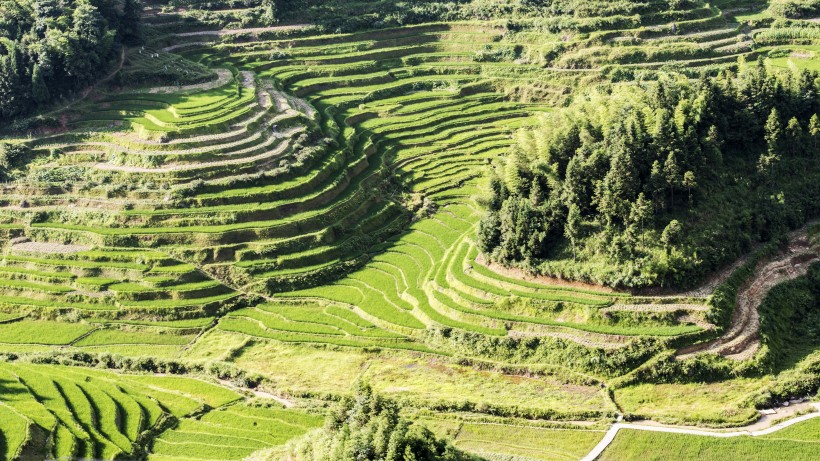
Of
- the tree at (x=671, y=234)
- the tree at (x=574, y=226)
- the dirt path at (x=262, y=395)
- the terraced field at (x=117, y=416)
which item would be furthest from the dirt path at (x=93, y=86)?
the tree at (x=671, y=234)

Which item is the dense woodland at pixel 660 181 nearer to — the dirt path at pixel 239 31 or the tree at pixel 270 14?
the dirt path at pixel 239 31

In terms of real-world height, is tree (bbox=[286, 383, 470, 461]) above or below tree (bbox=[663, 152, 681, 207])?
below

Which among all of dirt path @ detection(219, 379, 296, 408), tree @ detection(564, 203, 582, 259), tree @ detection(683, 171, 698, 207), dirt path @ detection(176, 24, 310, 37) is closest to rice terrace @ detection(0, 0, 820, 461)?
tree @ detection(564, 203, 582, 259)

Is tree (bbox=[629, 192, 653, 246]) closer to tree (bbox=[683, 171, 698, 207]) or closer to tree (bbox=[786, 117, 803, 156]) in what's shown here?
tree (bbox=[683, 171, 698, 207])

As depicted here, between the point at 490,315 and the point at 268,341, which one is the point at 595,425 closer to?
the point at 490,315

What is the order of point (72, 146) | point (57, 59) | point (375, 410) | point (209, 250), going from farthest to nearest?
point (57, 59) < point (72, 146) < point (209, 250) < point (375, 410)

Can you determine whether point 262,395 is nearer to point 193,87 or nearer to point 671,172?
point 671,172

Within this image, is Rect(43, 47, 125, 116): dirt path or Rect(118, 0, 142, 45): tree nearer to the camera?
Rect(43, 47, 125, 116): dirt path

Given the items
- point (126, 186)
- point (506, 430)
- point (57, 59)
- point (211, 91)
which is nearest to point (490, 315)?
point (506, 430)
